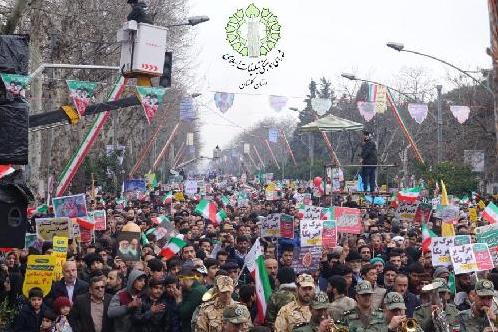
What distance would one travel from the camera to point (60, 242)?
501 inches

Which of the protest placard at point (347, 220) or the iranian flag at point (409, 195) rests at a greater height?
the iranian flag at point (409, 195)

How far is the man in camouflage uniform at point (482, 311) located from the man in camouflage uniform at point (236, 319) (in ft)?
6.41

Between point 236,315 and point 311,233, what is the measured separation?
608 centimetres

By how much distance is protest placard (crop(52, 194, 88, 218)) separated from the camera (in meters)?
15.9

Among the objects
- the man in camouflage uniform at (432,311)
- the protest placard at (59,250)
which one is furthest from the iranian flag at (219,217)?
the man in camouflage uniform at (432,311)

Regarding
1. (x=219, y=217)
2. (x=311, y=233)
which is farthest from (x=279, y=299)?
(x=219, y=217)

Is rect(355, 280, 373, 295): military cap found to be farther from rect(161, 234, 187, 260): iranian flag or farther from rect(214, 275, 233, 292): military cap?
rect(161, 234, 187, 260): iranian flag

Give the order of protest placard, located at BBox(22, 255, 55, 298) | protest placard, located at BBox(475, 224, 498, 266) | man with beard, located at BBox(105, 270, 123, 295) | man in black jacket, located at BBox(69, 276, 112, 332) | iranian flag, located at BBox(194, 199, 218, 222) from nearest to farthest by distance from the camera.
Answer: man in black jacket, located at BBox(69, 276, 112, 332)
man with beard, located at BBox(105, 270, 123, 295)
protest placard, located at BBox(22, 255, 55, 298)
protest placard, located at BBox(475, 224, 498, 266)
iranian flag, located at BBox(194, 199, 218, 222)

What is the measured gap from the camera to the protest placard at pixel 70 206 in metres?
15.9

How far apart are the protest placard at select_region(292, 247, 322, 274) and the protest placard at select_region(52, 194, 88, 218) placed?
446cm

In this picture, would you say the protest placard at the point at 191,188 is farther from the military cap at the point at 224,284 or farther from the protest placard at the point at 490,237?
the military cap at the point at 224,284

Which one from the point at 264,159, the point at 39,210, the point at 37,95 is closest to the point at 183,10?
the point at 37,95

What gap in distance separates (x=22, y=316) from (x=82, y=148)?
10884 mm

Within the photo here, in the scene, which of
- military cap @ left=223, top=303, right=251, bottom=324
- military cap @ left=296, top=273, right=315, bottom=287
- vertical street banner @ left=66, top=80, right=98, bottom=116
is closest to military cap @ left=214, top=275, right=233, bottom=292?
military cap @ left=223, top=303, right=251, bottom=324
